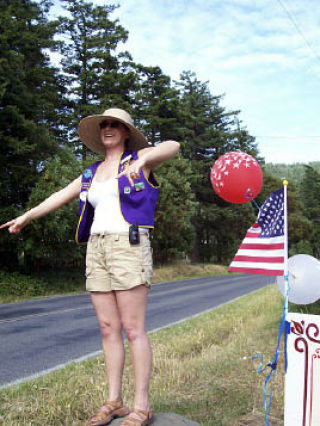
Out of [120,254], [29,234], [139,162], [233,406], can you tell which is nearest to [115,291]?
[120,254]

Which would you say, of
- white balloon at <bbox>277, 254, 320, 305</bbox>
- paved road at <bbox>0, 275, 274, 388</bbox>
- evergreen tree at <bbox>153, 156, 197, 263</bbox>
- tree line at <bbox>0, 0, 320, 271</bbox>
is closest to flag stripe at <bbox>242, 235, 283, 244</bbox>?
white balloon at <bbox>277, 254, 320, 305</bbox>

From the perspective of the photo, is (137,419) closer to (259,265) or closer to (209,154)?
(259,265)

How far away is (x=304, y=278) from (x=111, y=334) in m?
1.91

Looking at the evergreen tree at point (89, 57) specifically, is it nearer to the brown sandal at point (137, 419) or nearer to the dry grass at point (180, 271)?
the dry grass at point (180, 271)

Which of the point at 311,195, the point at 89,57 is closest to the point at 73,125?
the point at 89,57

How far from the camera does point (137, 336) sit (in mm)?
2811

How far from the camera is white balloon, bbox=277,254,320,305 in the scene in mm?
3977

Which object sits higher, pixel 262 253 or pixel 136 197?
pixel 136 197

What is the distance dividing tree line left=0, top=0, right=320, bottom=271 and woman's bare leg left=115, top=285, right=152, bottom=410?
38.3 feet

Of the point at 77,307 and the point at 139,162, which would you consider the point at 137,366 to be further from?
the point at 77,307

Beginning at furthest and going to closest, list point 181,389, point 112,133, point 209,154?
point 209,154 → point 181,389 → point 112,133

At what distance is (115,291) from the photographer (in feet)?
9.34

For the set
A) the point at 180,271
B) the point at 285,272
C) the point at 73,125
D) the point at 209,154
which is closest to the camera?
the point at 285,272

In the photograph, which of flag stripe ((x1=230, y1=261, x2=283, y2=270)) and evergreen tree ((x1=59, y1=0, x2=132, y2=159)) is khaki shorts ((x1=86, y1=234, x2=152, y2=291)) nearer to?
flag stripe ((x1=230, y1=261, x2=283, y2=270))
